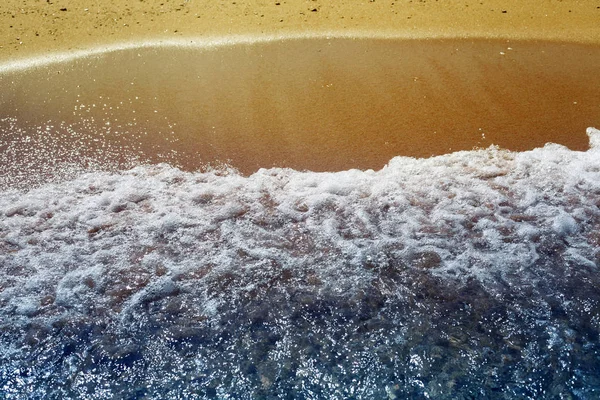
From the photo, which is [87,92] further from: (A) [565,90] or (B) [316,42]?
(A) [565,90]

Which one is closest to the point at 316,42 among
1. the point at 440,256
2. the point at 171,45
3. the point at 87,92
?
the point at 171,45

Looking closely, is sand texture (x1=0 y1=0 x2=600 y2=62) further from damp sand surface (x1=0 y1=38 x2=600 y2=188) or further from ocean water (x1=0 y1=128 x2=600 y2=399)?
ocean water (x1=0 y1=128 x2=600 y2=399)

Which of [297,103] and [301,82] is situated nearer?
[297,103]

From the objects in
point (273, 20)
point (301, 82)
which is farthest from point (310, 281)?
point (273, 20)

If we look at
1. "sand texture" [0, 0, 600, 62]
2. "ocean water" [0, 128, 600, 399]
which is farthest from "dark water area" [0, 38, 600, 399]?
"sand texture" [0, 0, 600, 62]

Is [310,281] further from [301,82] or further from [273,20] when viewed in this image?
[273,20]

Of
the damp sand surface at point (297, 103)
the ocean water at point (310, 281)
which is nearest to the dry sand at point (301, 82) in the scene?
the damp sand surface at point (297, 103)
